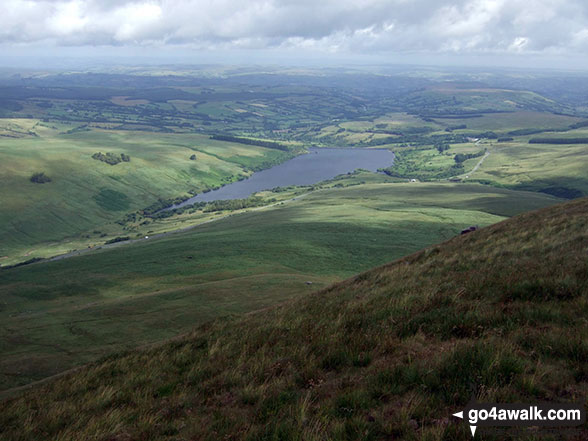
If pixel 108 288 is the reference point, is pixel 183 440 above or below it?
above

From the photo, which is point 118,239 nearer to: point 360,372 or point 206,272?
point 206,272

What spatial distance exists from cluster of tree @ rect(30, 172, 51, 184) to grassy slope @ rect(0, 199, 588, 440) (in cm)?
19822

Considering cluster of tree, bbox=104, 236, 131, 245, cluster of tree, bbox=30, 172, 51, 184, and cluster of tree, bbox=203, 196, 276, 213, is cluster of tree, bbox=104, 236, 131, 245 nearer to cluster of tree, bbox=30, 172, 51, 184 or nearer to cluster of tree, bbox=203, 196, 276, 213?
cluster of tree, bbox=203, 196, 276, 213

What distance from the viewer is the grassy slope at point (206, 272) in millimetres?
39719

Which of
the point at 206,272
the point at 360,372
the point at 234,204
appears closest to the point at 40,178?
the point at 234,204

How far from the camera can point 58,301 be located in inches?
2569

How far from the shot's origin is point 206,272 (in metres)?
70.2

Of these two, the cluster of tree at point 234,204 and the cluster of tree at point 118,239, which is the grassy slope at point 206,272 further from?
the cluster of tree at point 118,239

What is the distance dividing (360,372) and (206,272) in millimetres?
61933

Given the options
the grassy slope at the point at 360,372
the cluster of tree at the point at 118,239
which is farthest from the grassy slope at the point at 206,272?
the cluster of tree at the point at 118,239

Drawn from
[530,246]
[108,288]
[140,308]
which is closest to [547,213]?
[530,246]

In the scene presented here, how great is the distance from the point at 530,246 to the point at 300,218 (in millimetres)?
90645

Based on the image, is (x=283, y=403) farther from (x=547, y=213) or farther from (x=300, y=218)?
(x=300, y=218)

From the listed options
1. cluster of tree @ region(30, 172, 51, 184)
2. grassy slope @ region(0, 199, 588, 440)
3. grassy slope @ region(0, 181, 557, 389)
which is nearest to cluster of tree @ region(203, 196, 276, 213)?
grassy slope @ region(0, 181, 557, 389)
